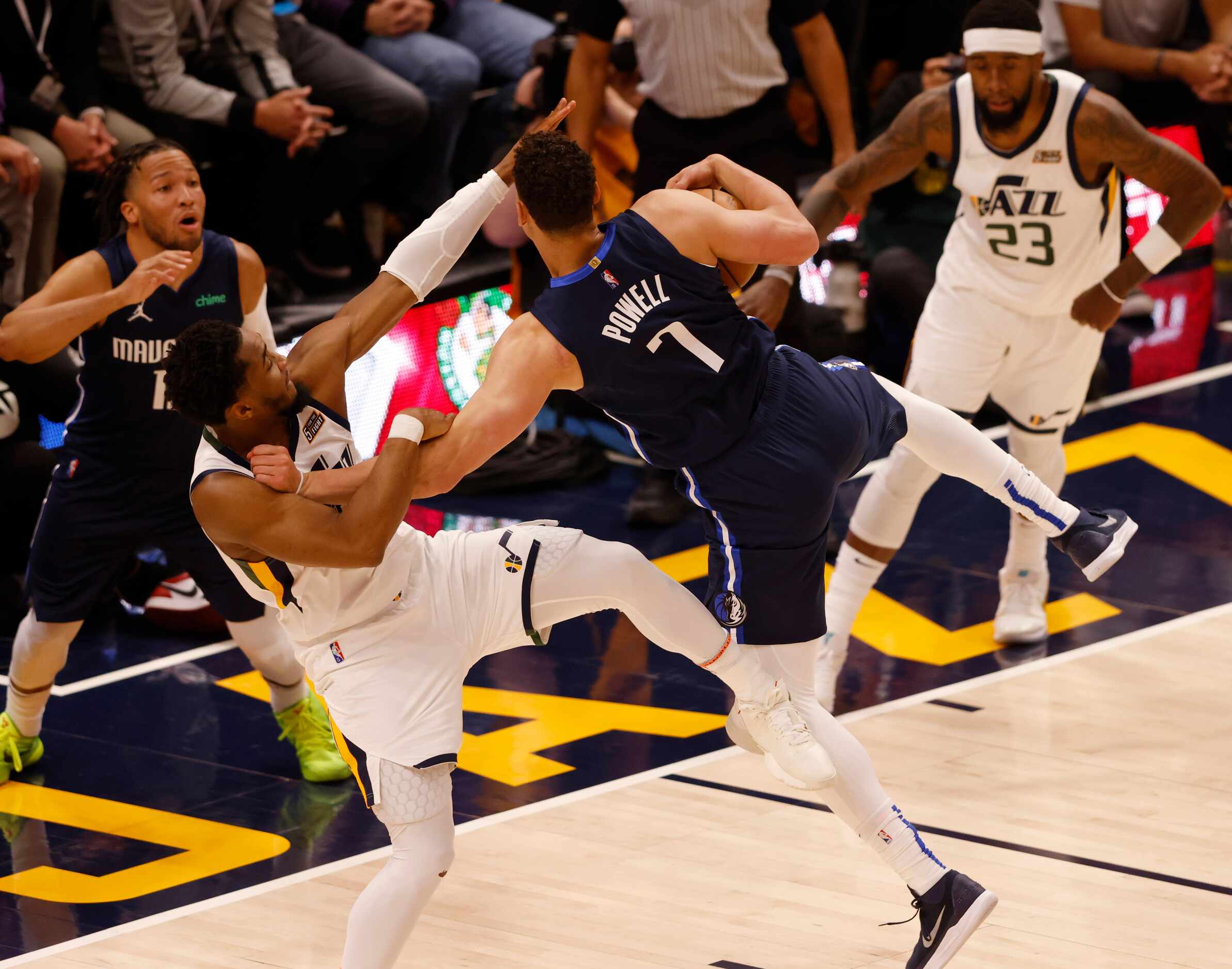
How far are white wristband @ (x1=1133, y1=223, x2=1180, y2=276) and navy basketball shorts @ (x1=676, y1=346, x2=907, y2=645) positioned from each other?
1.76 meters

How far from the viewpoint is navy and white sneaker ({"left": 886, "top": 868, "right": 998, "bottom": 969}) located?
13.8 feet

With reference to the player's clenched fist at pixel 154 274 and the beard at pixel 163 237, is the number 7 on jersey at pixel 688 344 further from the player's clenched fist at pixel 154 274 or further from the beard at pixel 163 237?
the beard at pixel 163 237

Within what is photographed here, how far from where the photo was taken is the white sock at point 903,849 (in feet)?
14.1

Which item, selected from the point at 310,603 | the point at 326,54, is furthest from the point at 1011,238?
the point at 326,54

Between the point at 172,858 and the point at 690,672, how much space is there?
6.54 feet

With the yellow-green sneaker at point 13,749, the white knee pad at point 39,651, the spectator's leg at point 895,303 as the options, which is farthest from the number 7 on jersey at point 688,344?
the spectator's leg at point 895,303

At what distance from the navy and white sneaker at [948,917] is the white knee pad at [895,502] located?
185 centimetres

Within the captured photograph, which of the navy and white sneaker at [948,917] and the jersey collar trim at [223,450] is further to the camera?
the navy and white sneaker at [948,917]

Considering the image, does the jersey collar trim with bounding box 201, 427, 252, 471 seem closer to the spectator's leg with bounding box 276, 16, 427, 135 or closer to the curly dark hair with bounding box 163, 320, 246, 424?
the curly dark hair with bounding box 163, 320, 246, 424

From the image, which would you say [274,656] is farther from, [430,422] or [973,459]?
[973,459]

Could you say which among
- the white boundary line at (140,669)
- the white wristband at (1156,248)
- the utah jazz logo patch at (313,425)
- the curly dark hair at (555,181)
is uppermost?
the curly dark hair at (555,181)

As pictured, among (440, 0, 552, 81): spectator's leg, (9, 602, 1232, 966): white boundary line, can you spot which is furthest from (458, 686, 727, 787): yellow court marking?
(440, 0, 552, 81): spectator's leg

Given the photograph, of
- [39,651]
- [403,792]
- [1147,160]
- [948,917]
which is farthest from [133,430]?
[1147,160]

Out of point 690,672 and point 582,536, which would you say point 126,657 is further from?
point 582,536
